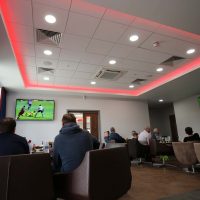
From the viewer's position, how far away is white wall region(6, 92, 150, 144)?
6.98 meters

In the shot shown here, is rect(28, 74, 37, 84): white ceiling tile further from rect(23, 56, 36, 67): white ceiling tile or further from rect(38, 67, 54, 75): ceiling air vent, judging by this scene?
rect(23, 56, 36, 67): white ceiling tile

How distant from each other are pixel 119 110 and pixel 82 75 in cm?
333

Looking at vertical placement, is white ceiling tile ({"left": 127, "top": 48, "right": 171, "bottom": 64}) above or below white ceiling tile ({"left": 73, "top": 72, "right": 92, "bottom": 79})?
above

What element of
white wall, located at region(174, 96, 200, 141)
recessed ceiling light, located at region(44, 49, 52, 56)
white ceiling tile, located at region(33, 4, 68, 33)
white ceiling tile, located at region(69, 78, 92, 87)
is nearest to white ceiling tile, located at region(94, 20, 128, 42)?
white ceiling tile, located at region(33, 4, 68, 33)

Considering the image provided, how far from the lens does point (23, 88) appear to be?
6504 mm

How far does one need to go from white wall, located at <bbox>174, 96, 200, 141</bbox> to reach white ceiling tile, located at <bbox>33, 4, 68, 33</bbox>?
7529mm

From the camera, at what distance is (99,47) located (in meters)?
4.17

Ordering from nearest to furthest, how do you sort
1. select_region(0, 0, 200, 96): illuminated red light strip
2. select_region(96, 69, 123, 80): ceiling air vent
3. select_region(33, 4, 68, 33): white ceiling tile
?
select_region(33, 4, 68, 33): white ceiling tile < select_region(0, 0, 200, 96): illuminated red light strip < select_region(96, 69, 123, 80): ceiling air vent

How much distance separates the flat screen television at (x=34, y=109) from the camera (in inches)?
269

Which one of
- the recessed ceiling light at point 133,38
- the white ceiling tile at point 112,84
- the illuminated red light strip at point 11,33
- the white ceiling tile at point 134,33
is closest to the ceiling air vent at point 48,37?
the illuminated red light strip at point 11,33

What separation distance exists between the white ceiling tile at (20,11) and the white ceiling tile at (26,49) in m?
0.76

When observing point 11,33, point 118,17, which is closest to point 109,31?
point 118,17

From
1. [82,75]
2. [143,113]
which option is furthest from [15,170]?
[143,113]

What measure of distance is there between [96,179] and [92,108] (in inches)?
263
